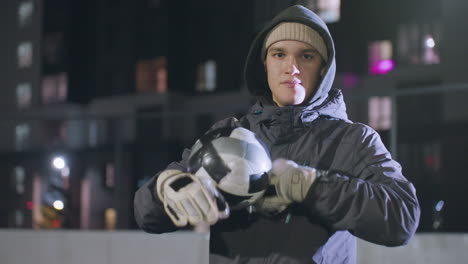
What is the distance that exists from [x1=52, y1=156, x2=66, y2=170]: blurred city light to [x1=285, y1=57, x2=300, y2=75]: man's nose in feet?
20.9

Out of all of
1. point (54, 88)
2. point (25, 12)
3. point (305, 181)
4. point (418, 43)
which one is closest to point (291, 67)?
point (305, 181)

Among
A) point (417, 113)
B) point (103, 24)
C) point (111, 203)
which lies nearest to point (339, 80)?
point (417, 113)

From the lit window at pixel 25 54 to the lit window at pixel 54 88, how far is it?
128 inches

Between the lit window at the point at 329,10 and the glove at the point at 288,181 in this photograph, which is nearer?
the glove at the point at 288,181

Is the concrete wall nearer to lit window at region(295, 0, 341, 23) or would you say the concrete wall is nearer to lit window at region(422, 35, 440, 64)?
lit window at region(422, 35, 440, 64)

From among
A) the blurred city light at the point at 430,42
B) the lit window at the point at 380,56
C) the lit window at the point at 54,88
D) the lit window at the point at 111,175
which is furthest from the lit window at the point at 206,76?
the lit window at the point at 111,175

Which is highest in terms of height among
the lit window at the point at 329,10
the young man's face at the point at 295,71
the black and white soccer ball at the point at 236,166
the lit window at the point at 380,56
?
the lit window at the point at 329,10

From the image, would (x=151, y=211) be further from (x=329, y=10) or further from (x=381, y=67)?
(x=329, y=10)

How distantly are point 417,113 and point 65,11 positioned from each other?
2903 cm

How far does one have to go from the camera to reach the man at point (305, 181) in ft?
6.85

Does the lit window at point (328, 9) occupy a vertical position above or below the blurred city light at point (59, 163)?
above

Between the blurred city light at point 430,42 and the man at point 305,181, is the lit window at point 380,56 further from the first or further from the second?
the man at point 305,181

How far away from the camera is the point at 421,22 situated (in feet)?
93.2

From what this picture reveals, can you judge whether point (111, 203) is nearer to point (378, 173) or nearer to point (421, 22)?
point (378, 173)
